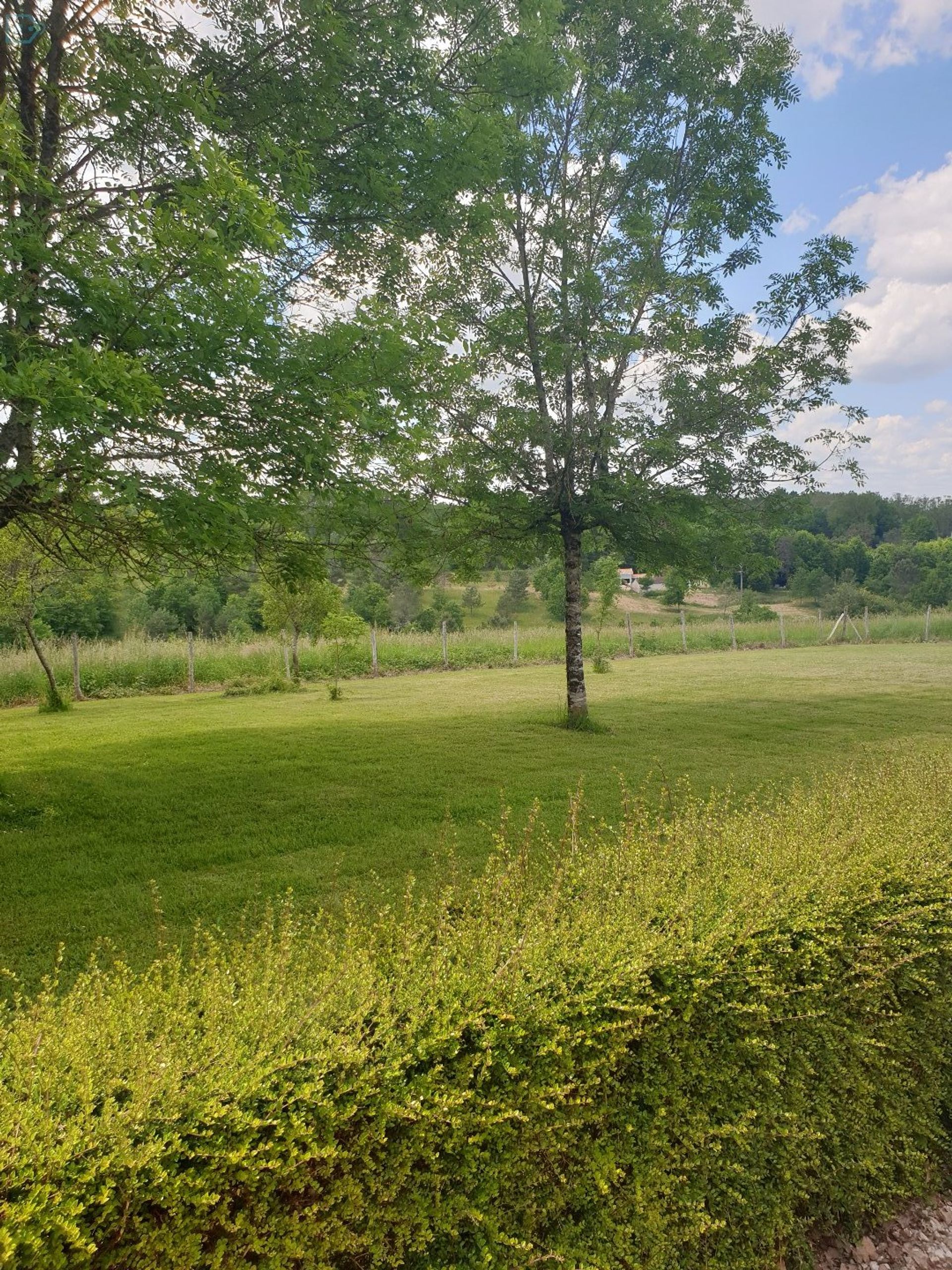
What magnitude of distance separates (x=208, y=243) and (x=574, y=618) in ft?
26.7

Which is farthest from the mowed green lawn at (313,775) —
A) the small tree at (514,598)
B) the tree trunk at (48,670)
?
the small tree at (514,598)

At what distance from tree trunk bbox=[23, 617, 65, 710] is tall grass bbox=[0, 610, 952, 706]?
330cm

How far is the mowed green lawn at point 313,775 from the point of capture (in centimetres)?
513

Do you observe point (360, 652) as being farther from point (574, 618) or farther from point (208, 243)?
point (208, 243)

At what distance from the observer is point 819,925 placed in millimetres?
2682

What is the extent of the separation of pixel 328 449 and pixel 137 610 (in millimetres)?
40151

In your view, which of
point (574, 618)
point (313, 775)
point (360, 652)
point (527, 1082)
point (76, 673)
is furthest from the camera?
point (360, 652)

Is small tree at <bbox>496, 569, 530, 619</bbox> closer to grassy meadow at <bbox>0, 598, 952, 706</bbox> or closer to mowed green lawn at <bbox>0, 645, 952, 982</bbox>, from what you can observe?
grassy meadow at <bbox>0, 598, 952, 706</bbox>

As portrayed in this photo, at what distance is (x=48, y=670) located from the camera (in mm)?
14344

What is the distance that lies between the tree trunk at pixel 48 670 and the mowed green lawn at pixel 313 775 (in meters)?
0.43

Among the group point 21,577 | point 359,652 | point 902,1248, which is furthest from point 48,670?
point 902,1248

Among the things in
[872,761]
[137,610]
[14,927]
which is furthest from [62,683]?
[137,610]

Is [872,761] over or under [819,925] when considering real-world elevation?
under

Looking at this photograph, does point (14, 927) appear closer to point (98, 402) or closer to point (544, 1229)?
point (98, 402)
